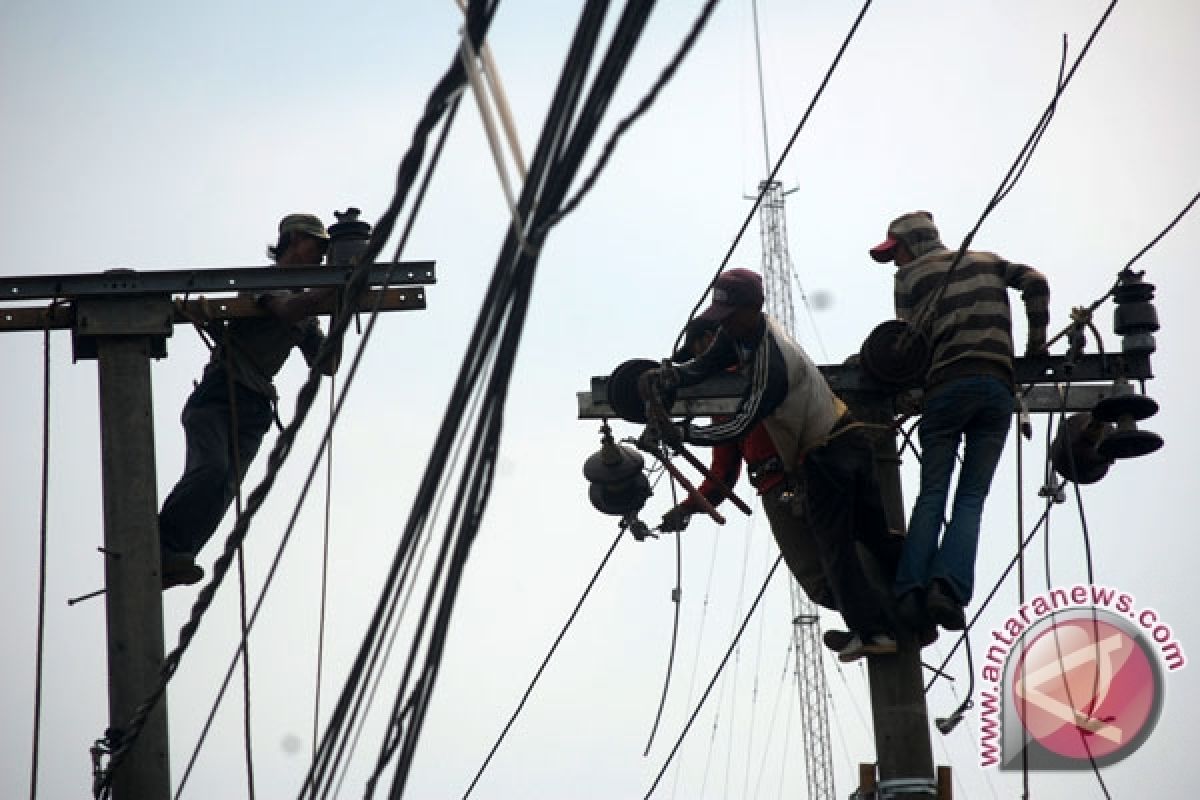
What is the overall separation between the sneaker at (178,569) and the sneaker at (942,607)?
3592mm

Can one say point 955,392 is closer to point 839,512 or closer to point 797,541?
point 839,512

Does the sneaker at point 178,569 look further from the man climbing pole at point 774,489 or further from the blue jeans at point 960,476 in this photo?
the blue jeans at point 960,476

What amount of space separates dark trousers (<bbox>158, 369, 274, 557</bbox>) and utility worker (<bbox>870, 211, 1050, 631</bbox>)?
3377 mm

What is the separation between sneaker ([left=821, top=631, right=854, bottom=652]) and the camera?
35.5 ft

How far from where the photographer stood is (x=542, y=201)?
5.48 meters

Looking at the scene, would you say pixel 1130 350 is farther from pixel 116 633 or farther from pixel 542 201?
pixel 542 201

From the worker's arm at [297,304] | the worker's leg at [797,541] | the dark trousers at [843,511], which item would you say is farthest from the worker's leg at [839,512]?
the worker's arm at [297,304]

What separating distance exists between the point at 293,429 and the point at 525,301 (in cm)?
170

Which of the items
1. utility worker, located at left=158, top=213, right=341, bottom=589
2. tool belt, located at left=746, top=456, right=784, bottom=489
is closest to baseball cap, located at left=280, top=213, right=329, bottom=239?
utility worker, located at left=158, top=213, right=341, bottom=589

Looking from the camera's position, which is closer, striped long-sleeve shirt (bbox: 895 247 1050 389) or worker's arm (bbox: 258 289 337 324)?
worker's arm (bbox: 258 289 337 324)

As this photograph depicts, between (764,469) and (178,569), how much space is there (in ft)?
10.1

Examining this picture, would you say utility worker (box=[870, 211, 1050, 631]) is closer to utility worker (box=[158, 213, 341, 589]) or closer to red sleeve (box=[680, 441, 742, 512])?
red sleeve (box=[680, 441, 742, 512])

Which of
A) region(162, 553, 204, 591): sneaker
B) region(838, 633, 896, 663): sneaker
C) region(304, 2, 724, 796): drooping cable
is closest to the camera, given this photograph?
region(304, 2, 724, 796): drooping cable

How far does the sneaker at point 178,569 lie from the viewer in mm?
10203
